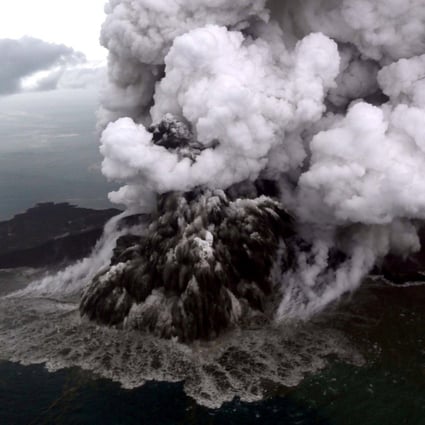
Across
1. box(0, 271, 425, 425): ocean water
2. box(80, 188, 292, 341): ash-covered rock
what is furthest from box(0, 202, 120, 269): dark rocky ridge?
box(0, 271, 425, 425): ocean water

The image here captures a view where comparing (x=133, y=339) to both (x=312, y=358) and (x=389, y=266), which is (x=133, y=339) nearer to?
(x=312, y=358)

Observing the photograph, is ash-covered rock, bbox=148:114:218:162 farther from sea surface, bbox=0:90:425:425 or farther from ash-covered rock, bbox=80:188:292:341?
sea surface, bbox=0:90:425:425

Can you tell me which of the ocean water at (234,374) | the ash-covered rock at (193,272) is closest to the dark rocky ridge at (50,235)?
the ash-covered rock at (193,272)

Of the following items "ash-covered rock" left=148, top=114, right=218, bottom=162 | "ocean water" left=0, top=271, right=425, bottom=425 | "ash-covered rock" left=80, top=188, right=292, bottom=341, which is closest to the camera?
"ocean water" left=0, top=271, right=425, bottom=425

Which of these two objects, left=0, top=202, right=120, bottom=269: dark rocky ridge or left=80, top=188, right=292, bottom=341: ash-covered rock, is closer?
left=80, top=188, right=292, bottom=341: ash-covered rock

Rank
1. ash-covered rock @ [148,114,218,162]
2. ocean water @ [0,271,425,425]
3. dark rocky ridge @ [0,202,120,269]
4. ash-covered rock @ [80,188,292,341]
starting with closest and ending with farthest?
ocean water @ [0,271,425,425] < ash-covered rock @ [80,188,292,341] < ash-covered rock @ [148,114,218,162] < dark rocky ridge @ [0,202,120,269]

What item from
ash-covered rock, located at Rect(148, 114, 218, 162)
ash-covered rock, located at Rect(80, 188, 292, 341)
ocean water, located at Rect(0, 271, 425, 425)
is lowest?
ocean water, located at Rect(0, 271, 425, 425)
